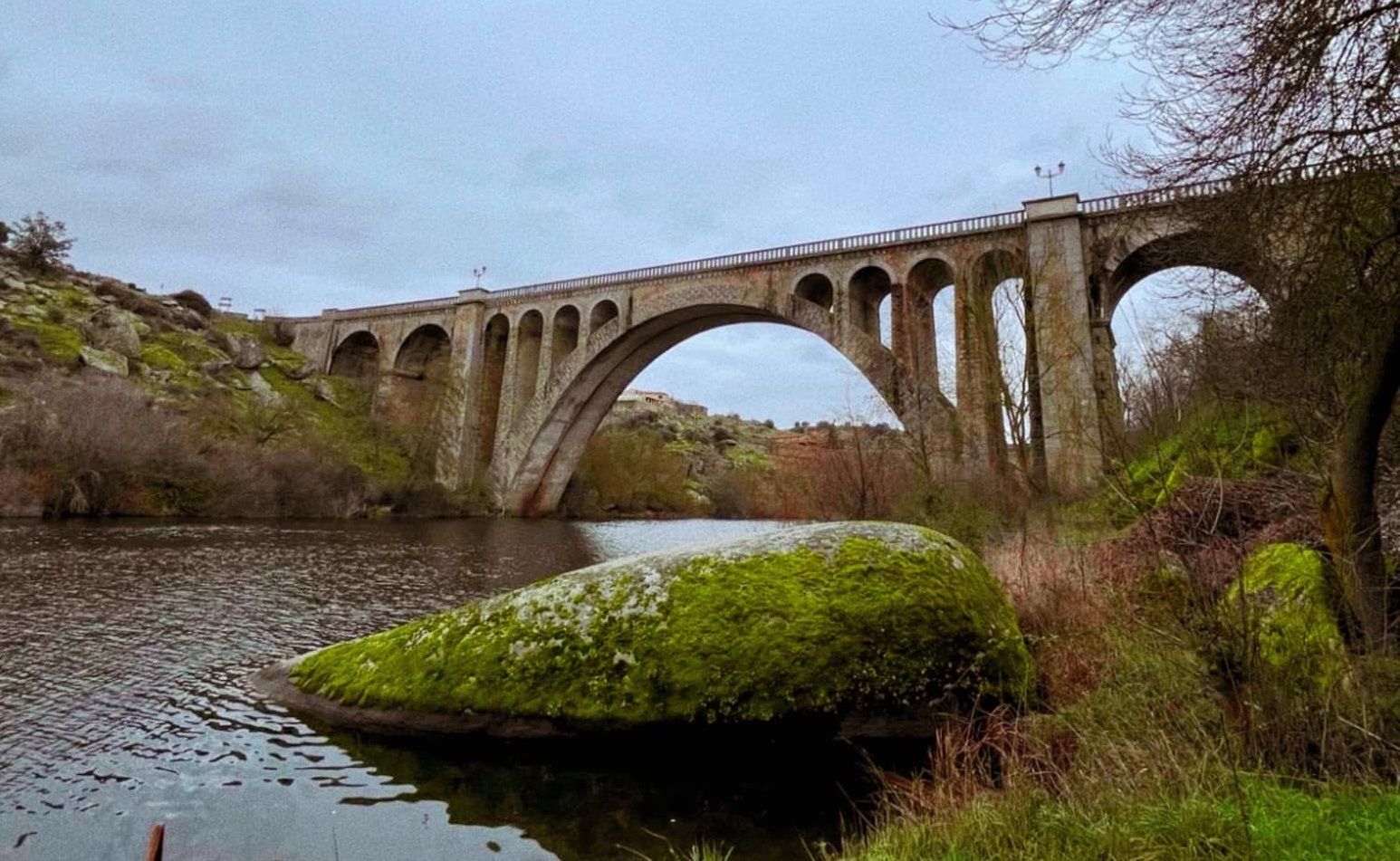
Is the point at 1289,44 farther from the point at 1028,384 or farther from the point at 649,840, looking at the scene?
the point at 1028,384

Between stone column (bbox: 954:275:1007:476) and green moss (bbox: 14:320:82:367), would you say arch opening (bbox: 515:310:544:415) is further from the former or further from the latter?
stone column (bbox: 954:275:1007:476)

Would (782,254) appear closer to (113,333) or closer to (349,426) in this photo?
(349,426)

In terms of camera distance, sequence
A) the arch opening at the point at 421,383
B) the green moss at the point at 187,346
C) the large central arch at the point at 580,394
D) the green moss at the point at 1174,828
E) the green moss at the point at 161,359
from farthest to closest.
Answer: the arch opening at the point at 421,383, the green moss at the point at 187,346, the green moss at the point at 161,359, the large central arch at the point at 580,394, the green moss at the point at 1174,828

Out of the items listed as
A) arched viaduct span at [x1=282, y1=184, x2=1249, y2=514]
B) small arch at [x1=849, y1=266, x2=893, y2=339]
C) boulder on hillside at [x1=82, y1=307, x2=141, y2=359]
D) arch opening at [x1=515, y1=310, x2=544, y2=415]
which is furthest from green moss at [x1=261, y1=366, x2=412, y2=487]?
small arch at [x1=849, y1=266, x2=893, y2=339]

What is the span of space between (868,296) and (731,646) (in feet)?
74.6

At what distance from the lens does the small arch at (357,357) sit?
42.2 metres

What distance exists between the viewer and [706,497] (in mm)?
53531

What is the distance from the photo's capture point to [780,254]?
86.9ft

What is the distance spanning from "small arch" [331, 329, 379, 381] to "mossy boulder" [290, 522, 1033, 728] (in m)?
41.4

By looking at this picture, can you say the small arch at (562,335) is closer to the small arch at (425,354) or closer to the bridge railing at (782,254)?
the bridge railing at (782,254)

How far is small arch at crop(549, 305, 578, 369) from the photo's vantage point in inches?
1304

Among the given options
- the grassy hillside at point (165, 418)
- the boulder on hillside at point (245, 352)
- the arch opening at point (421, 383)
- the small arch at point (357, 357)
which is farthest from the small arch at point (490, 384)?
the boulder on hillside at point (245, 352)

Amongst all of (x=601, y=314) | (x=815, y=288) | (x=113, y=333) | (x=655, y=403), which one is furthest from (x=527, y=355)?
(x=655, y=403)

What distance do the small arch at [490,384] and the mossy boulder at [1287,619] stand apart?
33.6m
